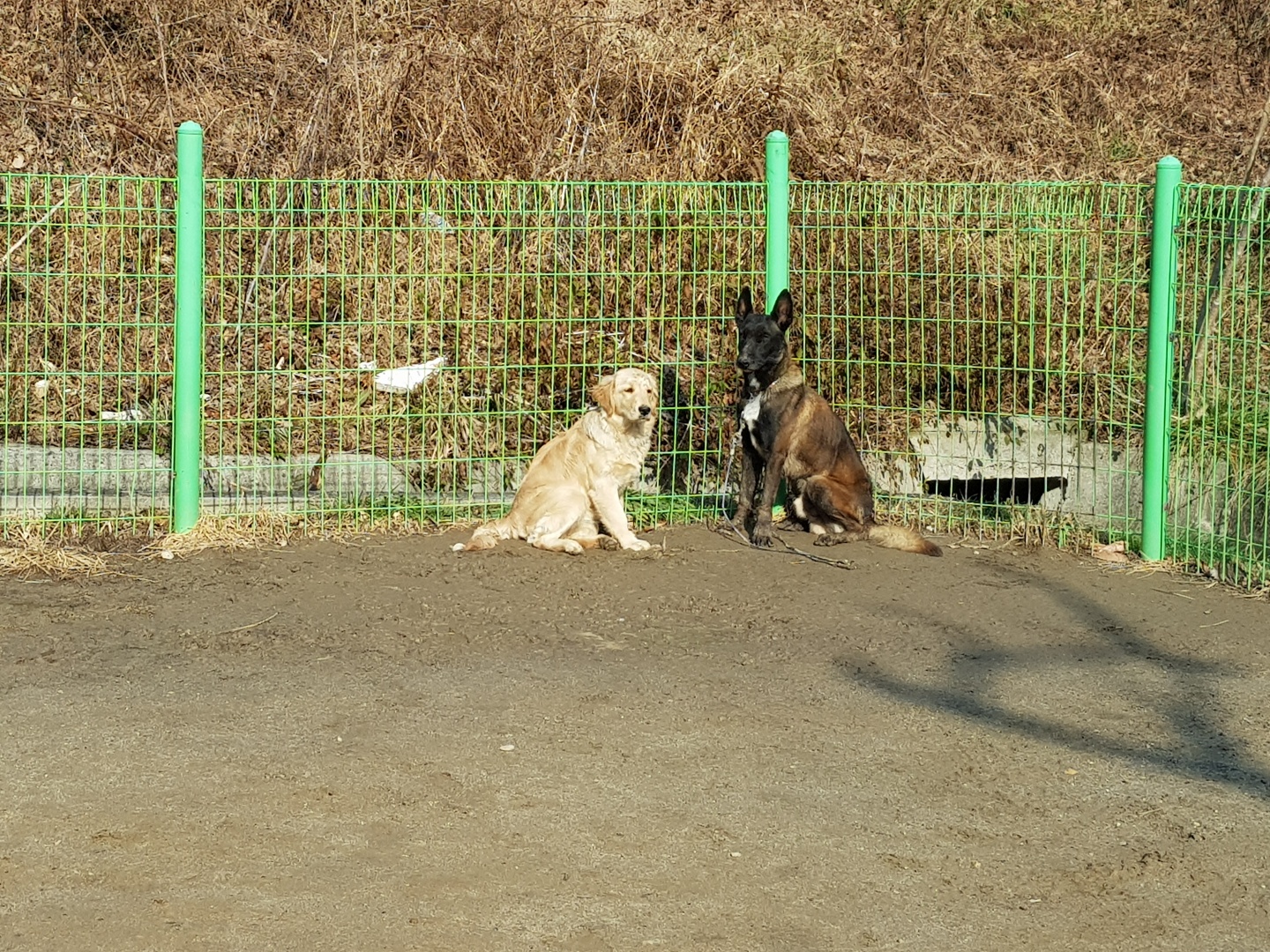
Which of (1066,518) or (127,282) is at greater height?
(127,282)

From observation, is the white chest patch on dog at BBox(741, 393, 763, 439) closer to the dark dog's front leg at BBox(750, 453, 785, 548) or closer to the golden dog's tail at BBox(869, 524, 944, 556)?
the dark dog's front leg at BBox(750, 453, 785, 548)

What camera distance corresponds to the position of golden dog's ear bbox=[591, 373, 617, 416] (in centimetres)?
863

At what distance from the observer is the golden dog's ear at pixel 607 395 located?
8.63 m

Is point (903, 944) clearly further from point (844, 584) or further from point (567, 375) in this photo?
point (567, 375)

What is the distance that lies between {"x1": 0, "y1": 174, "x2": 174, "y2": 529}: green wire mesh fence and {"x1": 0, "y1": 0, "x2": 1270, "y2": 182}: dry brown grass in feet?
5.91

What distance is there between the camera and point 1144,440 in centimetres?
841

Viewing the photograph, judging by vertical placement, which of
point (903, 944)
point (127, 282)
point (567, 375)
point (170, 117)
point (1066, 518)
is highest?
point (170, 117)

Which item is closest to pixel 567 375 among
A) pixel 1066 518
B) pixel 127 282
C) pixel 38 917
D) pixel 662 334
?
pixel 662 334

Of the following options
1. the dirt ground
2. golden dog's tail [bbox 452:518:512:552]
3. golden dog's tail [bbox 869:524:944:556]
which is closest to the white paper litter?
golden dog's tail [bbox 452:518:512:552]

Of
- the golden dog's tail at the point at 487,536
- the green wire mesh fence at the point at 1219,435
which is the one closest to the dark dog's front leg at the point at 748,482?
the golden dog's tail at the point at 487,536

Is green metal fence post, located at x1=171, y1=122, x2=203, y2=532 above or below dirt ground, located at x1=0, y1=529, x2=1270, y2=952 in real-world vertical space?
above

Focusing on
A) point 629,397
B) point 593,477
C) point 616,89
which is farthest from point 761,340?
point 616,89

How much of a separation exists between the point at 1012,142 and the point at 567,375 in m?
7.24

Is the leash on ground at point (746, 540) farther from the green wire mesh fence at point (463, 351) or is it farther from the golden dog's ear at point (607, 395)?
the golden dog's ear at point (607, 395)
